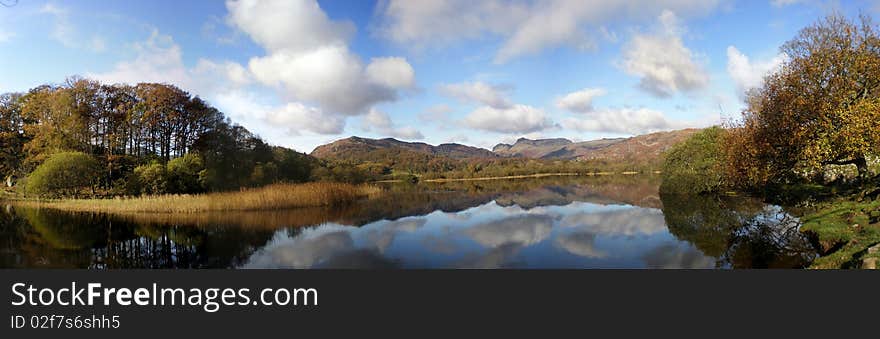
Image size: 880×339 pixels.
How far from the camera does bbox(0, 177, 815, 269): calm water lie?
11.7 metres

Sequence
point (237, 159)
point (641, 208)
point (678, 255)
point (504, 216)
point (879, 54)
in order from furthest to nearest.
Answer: point (237, 159)
point (641, 208)
point (504, 216)
point (879, 54)
point (678, 255)

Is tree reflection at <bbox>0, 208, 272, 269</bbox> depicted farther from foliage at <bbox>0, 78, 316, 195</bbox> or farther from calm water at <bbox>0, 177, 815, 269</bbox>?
foliage at <bbox>0, 78, 316, 195</bbox>

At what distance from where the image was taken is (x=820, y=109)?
14.2 meters

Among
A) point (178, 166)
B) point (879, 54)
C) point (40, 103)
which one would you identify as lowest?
point (178, 166)

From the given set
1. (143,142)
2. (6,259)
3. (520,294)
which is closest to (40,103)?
(143,142)

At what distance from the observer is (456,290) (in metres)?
7.51

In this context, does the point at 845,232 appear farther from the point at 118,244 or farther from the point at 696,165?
the point at 118,244

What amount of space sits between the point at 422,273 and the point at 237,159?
26.4 m

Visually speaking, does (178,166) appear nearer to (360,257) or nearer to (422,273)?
(360,257)

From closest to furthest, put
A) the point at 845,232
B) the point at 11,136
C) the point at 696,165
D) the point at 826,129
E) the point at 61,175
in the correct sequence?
1. the point at 845,232
2. the point at 826,129
3. the point at 61,175
4. the point at 696,165
5. the point at 11,136

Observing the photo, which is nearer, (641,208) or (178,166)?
(641,208)

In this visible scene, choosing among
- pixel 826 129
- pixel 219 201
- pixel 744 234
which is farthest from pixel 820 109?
pixel 219 201

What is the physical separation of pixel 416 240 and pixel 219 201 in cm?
1575

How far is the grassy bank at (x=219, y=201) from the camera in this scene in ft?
80.4
